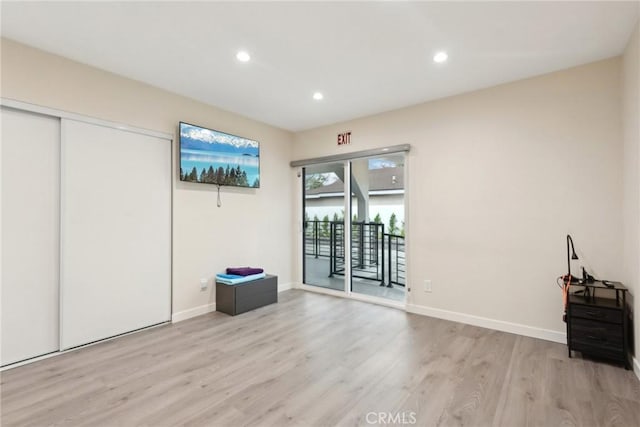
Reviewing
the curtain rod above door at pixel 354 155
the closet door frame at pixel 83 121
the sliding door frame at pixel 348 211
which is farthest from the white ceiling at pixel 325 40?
the sliding door frame at pixel 348 211

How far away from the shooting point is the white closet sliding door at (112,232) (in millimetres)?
2672

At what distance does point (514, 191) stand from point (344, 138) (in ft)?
7.49

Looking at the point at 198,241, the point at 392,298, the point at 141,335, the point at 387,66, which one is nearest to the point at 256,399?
the point at 141,335

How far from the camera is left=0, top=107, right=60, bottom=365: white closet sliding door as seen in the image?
2.36 meters

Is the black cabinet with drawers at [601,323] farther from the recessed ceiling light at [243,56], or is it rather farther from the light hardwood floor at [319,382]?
the recessed ceiling light at [243,56]

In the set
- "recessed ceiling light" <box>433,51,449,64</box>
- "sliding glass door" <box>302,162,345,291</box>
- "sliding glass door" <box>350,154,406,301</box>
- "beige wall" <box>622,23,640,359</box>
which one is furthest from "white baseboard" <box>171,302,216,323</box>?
"beige wall" <box>622,23,640,359</box>

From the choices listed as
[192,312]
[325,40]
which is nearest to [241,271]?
[192,312]

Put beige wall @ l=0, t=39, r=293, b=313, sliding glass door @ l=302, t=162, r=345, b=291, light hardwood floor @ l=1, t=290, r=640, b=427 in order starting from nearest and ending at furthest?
light hardwood floor @ l=1, t=290, r=640, b=427 → beige wall @ l=0, t=39, r=293, b=313 → sliding glass door @ l=302, t=162, r=345, b=291

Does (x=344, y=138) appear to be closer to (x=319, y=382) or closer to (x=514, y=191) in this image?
(x=514, y=191)

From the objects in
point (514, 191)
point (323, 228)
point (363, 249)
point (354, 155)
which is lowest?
point (363, 249)

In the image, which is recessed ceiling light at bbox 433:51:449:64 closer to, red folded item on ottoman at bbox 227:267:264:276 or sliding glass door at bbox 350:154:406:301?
sliding glass door at bbox 350:154:406:301

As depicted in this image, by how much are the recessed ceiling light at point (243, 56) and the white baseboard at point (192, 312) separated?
110 inches

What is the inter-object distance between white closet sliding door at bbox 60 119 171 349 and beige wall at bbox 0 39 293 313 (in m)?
0.15

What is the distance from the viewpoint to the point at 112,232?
293 centimetres
